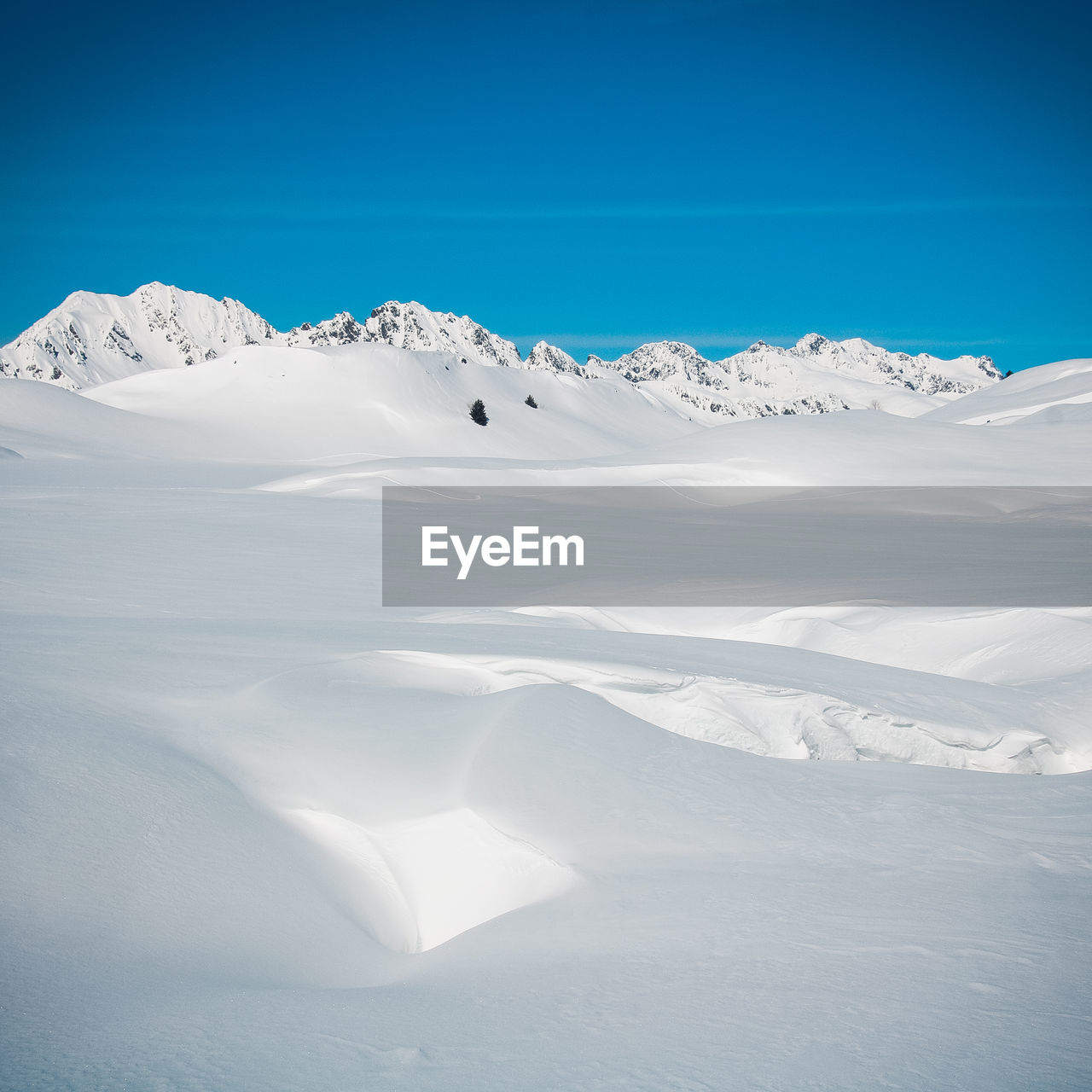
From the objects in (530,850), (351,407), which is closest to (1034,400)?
(530,850)

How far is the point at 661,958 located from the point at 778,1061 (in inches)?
28.8

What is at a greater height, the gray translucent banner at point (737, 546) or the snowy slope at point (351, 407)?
the snowy slope at point (351, 407)

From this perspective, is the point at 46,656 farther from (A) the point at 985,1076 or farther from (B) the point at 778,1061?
(A) the point at 985,1076

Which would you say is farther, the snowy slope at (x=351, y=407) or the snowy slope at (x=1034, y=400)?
the snowy slope at (x=351, y=407)

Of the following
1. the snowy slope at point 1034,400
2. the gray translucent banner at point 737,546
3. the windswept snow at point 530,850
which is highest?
the snowy slope at point 1034,400

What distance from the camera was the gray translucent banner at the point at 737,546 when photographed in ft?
38.3

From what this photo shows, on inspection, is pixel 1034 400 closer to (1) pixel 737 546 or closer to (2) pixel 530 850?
(1) pixel 737 546

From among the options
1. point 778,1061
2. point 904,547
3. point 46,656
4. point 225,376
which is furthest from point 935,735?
point 225,376

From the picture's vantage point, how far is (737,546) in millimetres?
15875

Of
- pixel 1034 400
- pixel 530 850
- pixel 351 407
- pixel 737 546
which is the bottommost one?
pixel 530 850

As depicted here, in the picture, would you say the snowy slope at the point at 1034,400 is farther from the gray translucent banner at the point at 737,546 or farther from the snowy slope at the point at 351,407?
the snowy slope at the point at 351,407

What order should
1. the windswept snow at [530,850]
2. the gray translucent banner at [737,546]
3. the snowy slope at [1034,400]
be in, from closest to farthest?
1. the windswept snow at [530,850]
2. the gray translucent banner at [737,546]
3. the snowy slope at [1034,400]

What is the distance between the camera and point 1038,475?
23.2 meters

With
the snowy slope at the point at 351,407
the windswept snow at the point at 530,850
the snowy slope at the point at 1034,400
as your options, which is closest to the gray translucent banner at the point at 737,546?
the windswept snow at the point at 530,850
